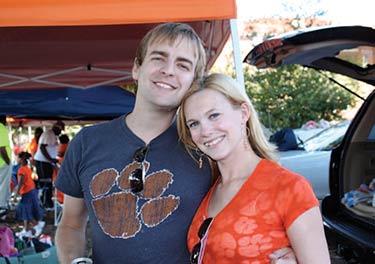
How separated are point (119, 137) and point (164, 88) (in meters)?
0.25

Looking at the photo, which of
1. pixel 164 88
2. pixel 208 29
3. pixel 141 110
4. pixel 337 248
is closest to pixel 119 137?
pixel 141 110

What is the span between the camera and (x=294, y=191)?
1.49 meters

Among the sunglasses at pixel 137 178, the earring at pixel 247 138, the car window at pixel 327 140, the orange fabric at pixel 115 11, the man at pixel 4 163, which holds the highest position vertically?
the orange fabric at pixel 115 11

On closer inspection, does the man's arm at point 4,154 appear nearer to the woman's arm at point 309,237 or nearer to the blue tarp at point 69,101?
the blue tarp at point 69,101

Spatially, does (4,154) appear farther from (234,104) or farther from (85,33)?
(234,104)

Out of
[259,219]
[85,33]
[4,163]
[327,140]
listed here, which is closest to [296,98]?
[327,140]

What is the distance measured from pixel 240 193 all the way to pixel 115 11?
1217 mm

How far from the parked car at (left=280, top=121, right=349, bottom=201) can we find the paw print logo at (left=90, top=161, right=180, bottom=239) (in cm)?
528

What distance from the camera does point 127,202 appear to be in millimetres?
1726

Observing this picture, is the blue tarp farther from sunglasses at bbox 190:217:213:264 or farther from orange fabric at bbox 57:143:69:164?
sunglasses at bbox 190:217:213:264

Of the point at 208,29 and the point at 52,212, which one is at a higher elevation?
the point at 208,29

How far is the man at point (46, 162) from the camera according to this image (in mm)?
9547

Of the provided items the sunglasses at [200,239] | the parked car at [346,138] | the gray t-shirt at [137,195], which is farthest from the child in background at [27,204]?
the sunglasses at [200,239]

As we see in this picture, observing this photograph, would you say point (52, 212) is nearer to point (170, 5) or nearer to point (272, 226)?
point (170, 5)
